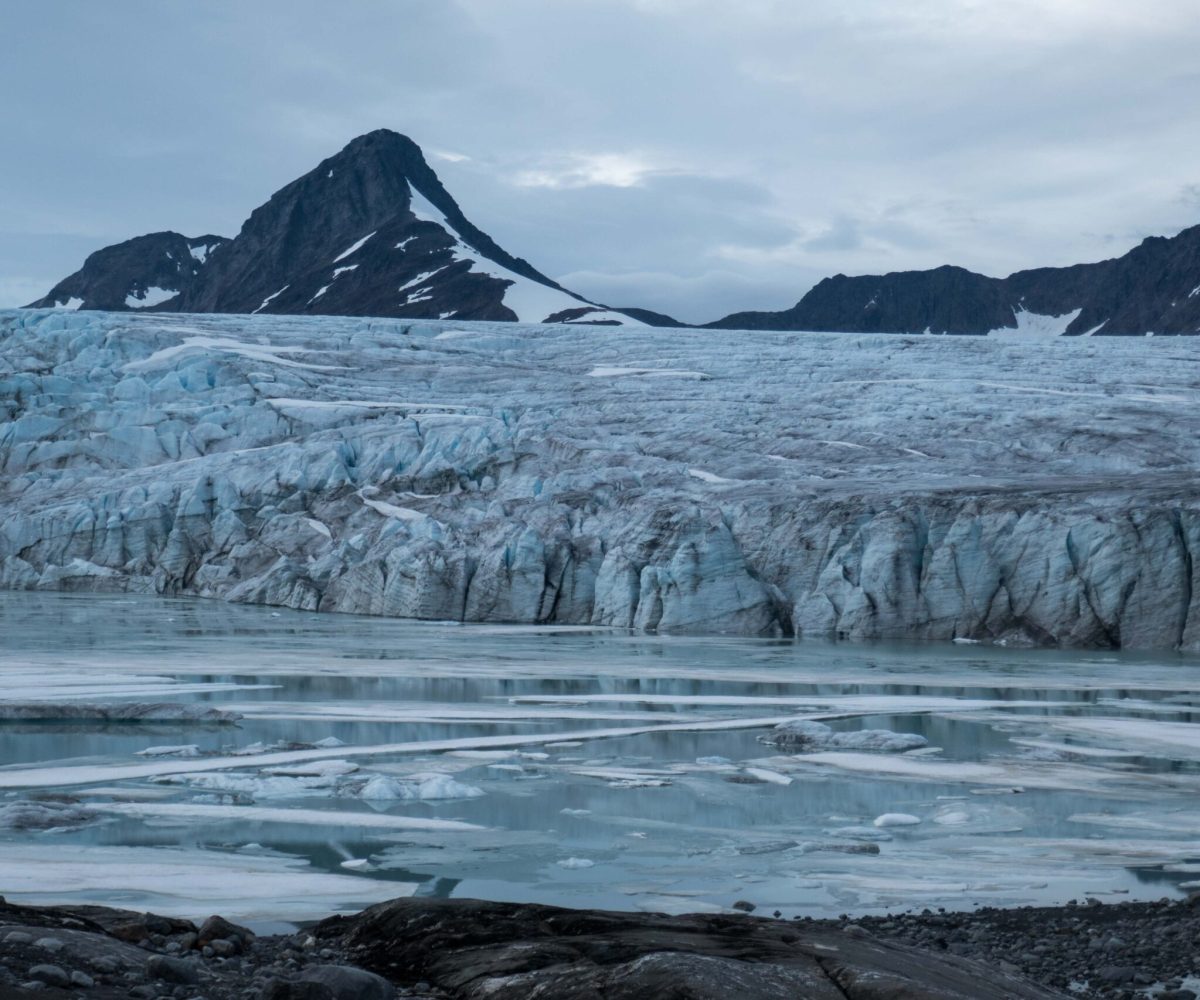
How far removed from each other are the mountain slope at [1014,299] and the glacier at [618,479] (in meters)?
95.9

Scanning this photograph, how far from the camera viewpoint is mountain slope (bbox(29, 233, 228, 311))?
490 feet

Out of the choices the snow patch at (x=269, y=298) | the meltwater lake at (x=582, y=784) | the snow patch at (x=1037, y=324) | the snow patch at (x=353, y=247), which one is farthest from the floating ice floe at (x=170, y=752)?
the snow patch at (x=1037, y=324)

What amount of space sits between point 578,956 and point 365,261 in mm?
116524

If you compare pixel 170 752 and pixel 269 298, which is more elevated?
pixel 269 298

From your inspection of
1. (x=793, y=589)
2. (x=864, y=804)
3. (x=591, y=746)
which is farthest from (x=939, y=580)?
(x=864, y=804)

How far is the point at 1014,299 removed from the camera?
504 feet

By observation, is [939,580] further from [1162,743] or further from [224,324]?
[224,324]

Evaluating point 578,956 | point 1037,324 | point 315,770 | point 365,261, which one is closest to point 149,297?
point 365,261

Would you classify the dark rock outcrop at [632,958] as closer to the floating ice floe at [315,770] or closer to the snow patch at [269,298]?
the floating ice floe at [315,770]

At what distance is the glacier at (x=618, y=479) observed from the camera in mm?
24016

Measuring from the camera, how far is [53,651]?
18688 millimetres

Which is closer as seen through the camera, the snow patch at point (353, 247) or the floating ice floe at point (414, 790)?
the floating ice floe at point (414, 790)

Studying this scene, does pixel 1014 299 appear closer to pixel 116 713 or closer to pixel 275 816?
pixel 116 713

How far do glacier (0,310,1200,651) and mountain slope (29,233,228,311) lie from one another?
106337mm
